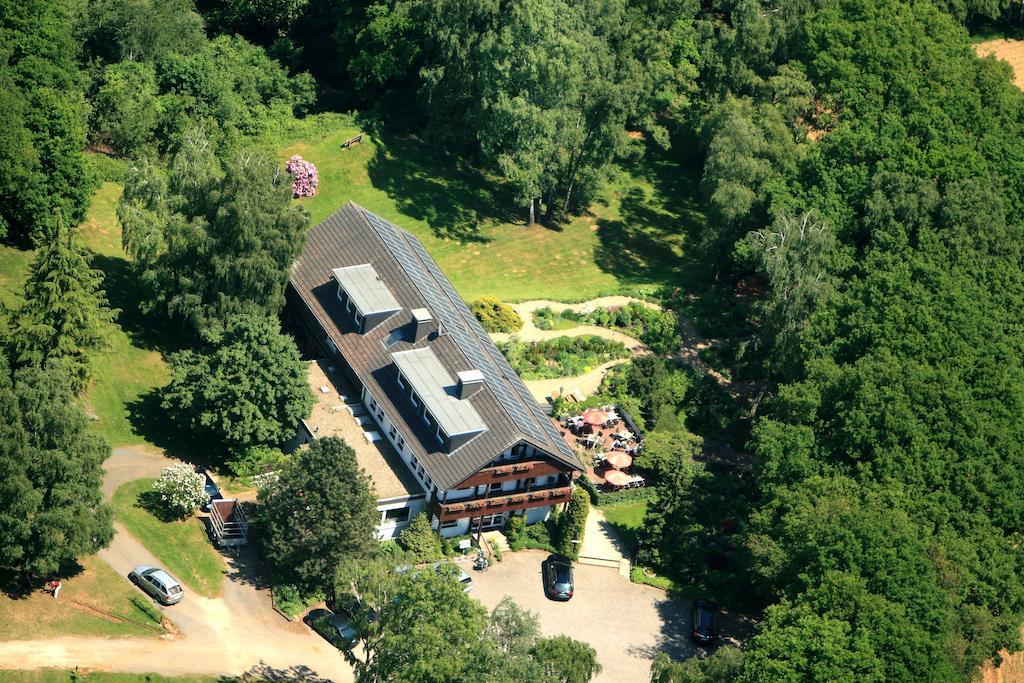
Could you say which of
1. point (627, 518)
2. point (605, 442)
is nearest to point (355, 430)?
point (605, 442)

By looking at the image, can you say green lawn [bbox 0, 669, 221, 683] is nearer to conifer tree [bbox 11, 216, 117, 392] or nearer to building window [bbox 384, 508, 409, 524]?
building window [bbox 384, 508, 409, 524]

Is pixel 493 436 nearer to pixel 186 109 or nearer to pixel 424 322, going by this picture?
pixel 424 322

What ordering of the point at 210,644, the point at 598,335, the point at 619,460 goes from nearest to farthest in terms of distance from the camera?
1. the point at 210,644
2. the point at 619,460
3. the point at 598,335

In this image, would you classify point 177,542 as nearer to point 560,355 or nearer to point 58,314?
point 58,314

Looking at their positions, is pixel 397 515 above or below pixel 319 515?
below

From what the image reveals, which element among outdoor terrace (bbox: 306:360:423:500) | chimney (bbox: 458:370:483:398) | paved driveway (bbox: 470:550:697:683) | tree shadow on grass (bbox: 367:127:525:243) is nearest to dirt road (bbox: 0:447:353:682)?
outdoor terrace (bbox: 306:360:423:500)

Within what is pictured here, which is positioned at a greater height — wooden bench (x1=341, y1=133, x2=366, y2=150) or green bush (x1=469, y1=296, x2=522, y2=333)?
wooden bench (x1=341, y1=133, x2=366, y2=150)
